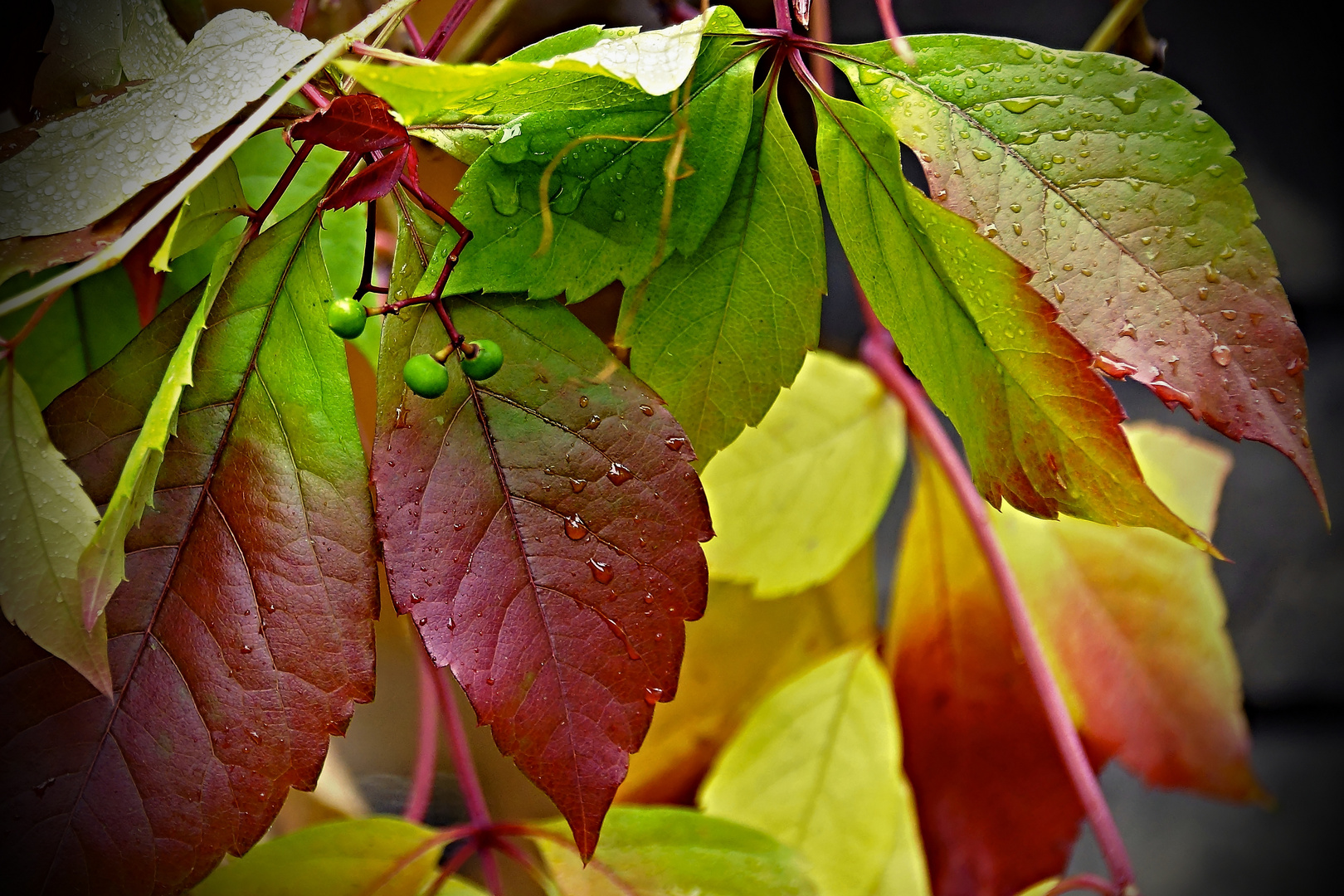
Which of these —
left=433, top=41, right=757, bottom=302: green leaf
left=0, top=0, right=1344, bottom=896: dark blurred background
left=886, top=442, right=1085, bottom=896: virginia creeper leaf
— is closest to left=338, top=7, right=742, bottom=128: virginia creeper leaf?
left=433, top=41, right=757, bottom=302: green leaf

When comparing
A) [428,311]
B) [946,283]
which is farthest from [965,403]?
[428,311]

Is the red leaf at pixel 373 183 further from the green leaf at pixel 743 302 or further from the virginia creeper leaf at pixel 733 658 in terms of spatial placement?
the virginia creeper leaf at pixel 733 658

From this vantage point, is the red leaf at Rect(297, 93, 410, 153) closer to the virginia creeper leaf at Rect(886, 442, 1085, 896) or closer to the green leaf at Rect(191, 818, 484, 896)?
the green leaf at Rect(191, 818, 484, 896)

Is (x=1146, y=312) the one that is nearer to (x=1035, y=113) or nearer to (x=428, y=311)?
(x=1035, y=113)


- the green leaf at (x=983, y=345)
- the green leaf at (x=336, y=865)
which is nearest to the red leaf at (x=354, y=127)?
the green leaf at (x=983, y=345)

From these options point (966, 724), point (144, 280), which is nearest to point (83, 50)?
point (144, 280)

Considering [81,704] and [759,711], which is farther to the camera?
[759,711]
